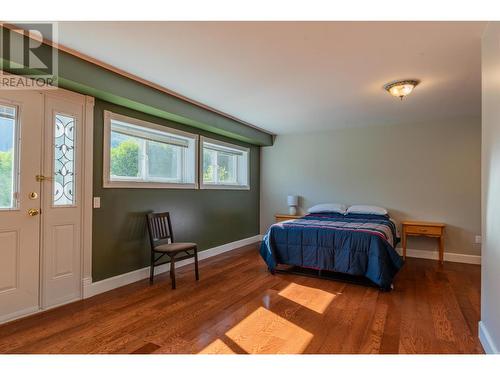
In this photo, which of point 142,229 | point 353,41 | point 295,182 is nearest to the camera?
point 353,41

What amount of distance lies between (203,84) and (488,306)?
10.3ft

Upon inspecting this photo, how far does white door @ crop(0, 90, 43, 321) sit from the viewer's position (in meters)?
2.34

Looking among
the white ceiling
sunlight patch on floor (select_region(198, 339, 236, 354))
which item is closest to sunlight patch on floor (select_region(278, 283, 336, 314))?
sunlight patch on floor (select_region(198, 339, 236, 354))

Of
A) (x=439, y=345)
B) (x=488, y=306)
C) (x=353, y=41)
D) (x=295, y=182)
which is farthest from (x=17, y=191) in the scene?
(x=295, y=182)

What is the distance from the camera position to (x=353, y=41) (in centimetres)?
217

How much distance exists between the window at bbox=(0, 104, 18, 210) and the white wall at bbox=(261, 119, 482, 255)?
14.1 feet

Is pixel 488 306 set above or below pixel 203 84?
below

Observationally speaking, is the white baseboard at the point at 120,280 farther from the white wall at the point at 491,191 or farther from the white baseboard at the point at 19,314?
the white wall at the point at 491,191

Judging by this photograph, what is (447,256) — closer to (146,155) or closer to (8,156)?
(146,155)

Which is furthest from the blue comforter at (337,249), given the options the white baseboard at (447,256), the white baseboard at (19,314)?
the white baseboard at (19,314)

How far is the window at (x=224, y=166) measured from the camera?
473 cm
